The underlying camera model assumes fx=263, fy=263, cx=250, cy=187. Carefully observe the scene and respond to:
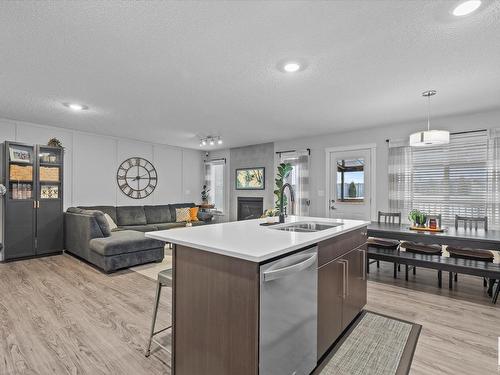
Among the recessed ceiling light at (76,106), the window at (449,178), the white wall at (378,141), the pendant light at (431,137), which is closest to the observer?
the pendant light at (431,137)

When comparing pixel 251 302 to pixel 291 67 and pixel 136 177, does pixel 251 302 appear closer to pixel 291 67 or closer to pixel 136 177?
pixel 291 67

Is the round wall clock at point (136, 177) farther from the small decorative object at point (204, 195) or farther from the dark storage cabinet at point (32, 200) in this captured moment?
the small decorative object at point (204, 195)

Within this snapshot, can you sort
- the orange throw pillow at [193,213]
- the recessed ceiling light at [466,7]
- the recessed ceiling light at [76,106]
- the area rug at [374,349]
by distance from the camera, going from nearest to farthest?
the recessed ceiling light at [466,7], the area rug at [374,349], the recessed ceiling light at [76,106], the orange throw pillow at [193,213]

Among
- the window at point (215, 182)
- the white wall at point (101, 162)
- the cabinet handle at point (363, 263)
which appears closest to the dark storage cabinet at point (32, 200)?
the white wall at point (101, 162)

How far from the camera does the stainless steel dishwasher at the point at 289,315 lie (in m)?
1.31

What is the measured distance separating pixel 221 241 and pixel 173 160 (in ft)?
21.1

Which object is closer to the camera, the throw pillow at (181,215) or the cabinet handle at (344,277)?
the cabinet handle at (344,277)

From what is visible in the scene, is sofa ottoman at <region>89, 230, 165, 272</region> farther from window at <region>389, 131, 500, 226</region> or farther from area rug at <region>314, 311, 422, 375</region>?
window at <region>389, 131, 500, 226</region>

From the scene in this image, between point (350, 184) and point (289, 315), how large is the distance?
178 inches

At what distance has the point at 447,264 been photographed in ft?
10.0

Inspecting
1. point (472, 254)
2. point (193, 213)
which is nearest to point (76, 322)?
point (472, 254)

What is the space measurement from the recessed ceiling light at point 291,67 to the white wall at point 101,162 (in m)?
5.01

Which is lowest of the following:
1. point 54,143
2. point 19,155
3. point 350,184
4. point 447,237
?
point 447,237

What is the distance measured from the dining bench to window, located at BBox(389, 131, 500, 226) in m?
1.47
